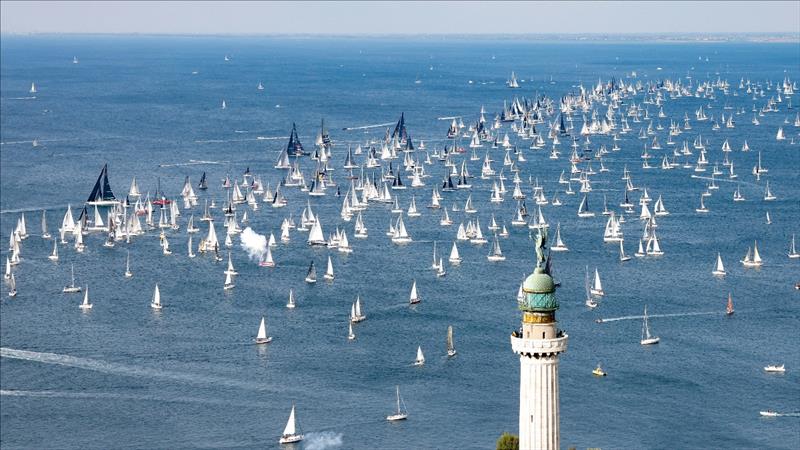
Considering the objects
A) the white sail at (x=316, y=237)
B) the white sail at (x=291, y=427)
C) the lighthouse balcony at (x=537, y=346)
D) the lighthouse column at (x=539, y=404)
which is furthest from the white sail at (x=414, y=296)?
the lighthouse balcony at (x=537, y=346)

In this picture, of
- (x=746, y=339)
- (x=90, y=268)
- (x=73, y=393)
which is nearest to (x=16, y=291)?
(x=90, y=268)

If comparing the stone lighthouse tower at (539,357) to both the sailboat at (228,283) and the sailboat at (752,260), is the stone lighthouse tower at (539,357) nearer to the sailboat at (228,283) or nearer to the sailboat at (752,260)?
the sailboat at (228,283)

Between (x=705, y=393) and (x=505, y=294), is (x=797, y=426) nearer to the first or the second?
(x=705, y=393)

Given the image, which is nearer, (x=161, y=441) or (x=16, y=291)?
(x=161, y=441)

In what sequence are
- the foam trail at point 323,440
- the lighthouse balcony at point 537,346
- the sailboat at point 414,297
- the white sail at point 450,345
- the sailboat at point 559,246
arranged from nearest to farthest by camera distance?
1. the lighthouse balcony at point 537,346
2. the foam trail at point 323,440
3. the white sail at point 450,345
4. the sailboat at point 414,297
5. the sailboat at point 559,246

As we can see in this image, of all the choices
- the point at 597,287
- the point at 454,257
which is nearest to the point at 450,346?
the point at 597,287

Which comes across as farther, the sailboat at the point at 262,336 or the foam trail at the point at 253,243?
the foam trail at the point at 253,243
